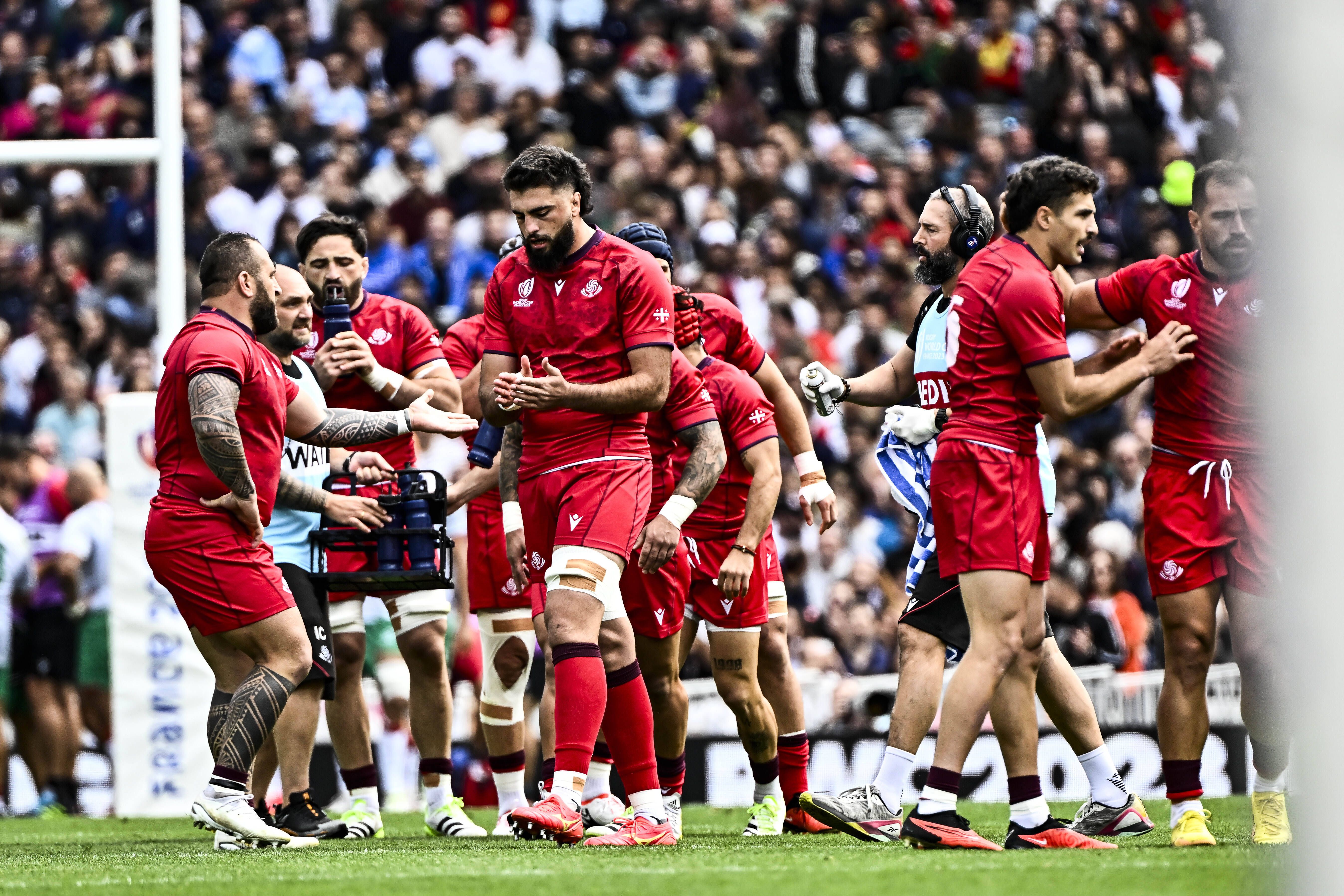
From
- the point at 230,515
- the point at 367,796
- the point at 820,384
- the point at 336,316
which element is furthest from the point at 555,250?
the point at 367,796

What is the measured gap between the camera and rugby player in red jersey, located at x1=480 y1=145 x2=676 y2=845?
6012 mm

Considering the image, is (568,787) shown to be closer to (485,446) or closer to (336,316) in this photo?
(485,446)

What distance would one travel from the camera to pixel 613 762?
6.43 metres

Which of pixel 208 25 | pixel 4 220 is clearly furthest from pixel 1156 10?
pixel 4 220

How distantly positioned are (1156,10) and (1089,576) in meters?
7.19

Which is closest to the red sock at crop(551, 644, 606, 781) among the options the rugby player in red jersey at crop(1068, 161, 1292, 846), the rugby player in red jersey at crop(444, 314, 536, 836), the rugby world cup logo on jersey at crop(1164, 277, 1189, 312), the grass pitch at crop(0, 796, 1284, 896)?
the grass pitch at crop(0, 796, 1284, 896)

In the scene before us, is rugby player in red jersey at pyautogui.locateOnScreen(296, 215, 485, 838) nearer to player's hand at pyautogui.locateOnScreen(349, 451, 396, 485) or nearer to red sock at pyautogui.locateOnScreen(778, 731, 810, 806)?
player's hand at pyautogui.locateOnScreen(349, 451, 396, 485)

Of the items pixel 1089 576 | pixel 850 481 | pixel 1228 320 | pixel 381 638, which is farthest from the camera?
pixel 850 481

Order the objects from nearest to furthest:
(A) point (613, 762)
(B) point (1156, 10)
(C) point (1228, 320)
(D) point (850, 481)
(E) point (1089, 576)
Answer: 1. (C) point (1228, 320)
2. (A) point (613, 762)
3. (E) point (1089, 576)
4. (D) point (850, 481)
5. (B) point (1156, 10)

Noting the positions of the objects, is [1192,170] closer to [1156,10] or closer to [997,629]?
[1156,10]

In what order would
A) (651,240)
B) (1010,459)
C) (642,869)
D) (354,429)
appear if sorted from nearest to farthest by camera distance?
(642,869), (1010,459), (354,429), (651,240)

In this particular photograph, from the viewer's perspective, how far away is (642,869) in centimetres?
506

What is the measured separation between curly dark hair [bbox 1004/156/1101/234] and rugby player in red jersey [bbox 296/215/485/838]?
3165 millimetres

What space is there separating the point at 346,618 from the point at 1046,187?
3.93 meters
